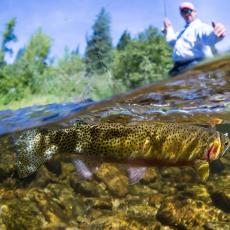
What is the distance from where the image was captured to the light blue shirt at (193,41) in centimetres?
690

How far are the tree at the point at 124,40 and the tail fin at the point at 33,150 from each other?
108 inches

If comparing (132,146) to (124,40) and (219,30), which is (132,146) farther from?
(124,40)

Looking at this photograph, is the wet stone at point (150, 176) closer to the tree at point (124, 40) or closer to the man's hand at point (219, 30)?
the tree at point (124, 40)

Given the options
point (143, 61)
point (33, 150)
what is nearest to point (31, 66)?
point (143, 61)

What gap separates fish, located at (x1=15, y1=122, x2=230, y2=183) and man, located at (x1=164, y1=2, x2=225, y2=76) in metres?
1.44

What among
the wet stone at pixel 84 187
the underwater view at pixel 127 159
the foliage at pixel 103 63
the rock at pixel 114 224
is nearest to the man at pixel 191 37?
the underwater view at pixel 127 159

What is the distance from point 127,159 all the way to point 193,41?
8.47 feet

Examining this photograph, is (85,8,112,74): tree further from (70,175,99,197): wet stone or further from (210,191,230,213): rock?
(210,191,230,213): rock

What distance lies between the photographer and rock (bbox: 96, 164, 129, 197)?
1253 centimetres

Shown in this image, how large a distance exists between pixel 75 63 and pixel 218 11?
5.01 m

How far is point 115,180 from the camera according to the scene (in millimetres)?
12711

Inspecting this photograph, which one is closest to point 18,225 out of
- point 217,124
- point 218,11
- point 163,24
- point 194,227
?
A: point 194,227

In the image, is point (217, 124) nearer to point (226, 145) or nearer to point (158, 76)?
point (158, 76)

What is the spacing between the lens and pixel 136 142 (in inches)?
277
